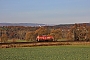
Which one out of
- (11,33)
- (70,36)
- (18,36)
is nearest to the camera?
(70,36)

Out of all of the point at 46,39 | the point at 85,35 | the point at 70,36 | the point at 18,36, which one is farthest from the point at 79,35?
the point at 18,36

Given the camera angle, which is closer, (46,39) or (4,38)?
(46,39)

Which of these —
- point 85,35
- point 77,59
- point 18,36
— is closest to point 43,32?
point 85,35

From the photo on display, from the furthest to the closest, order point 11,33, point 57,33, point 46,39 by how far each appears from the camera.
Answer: point 11,33 → point 57,33 → point 46,39

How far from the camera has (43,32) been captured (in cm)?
12681

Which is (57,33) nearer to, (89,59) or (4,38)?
(4,38)

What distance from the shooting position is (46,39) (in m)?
83.6

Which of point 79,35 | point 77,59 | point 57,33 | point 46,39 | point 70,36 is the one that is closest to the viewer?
point 77,59

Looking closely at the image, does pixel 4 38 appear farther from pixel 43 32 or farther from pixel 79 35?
pixel 79 35

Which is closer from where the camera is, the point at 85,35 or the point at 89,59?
the point at 89,59

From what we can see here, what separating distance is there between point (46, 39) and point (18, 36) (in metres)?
83.3

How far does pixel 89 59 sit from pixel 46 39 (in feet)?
188

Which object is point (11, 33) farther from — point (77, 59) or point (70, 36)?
point (77, 59)

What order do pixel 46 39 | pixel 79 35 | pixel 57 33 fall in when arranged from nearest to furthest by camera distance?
pixel 46 39 → pixel 79 35 → pixel 57 33
